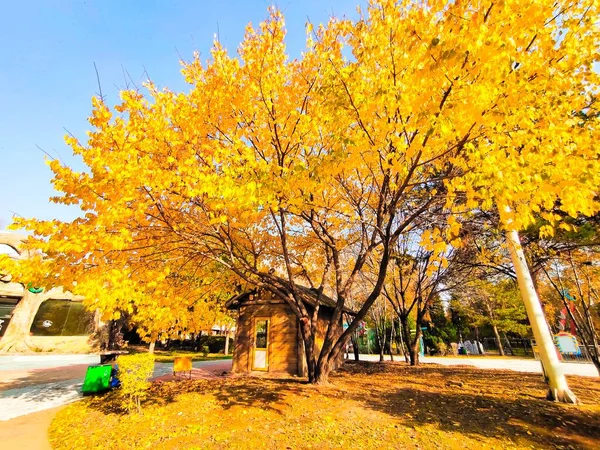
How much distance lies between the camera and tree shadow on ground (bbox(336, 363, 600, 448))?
4.61m

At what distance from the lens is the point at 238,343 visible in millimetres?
13766

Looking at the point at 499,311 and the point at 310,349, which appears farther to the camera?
the point at 499,311

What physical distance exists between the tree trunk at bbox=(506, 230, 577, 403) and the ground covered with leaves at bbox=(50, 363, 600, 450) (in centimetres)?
35

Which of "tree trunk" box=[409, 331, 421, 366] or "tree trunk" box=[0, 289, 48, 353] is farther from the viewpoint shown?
"tree trunk" box=[0, 289, 48, 353]

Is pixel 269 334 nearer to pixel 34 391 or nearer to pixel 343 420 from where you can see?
pixel 343 420

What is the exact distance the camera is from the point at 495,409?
5.87m

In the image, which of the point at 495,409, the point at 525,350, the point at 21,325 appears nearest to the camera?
the point at 495,409

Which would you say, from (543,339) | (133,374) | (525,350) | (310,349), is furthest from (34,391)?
(525,350)

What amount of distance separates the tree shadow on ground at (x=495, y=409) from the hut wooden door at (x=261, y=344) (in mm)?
5697

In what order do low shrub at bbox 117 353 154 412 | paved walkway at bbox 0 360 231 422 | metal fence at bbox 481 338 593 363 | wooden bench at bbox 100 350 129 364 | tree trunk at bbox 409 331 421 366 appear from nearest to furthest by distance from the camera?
1. low shrub at bbox 117 353 154 412
2. paved walkway at bbox 0 360 231 422
3. wooden bench at bbox 100 350 129 364
4. tree trunk at bbox 409 331 421 366
5. metal fence at bbox 481 338 593 363

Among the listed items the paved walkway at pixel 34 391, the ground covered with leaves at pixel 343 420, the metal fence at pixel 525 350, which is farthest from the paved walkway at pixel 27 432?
the metal fence at pixel 525 350

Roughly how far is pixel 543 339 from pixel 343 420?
4.75m

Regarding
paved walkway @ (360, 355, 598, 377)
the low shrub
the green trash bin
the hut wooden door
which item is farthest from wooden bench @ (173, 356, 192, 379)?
paved walkway @ (360, 355, 598, 377)

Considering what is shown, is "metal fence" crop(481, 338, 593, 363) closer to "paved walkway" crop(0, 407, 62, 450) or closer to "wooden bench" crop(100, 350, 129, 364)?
"wooden bench" crop(100, 350, 129, 364)
